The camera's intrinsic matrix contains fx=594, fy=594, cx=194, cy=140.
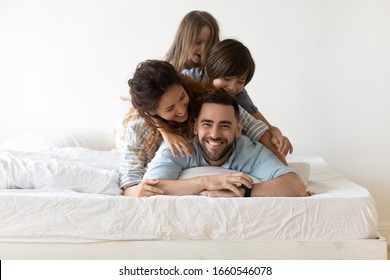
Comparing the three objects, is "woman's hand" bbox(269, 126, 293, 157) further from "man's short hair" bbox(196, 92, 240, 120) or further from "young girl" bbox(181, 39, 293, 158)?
"man's short hair" bbox(196, 92, 240, 120)

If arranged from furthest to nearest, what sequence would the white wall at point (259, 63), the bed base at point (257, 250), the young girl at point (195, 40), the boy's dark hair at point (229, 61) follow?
the white wall at point (259, 63) → the young girl at point (195, 40) → the boy's dark hair at point (229, 61) → the bed base at point (257, 250)

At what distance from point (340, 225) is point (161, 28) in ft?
7.05

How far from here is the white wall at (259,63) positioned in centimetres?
362

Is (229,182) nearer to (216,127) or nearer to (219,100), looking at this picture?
(216,127)

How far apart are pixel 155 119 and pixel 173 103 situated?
16 cm

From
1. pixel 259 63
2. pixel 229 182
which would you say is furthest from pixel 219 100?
pixel 259 63

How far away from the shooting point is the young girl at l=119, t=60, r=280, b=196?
6.89 feet

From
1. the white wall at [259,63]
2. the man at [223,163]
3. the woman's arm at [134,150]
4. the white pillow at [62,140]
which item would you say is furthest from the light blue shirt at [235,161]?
the white wall at [259,63]

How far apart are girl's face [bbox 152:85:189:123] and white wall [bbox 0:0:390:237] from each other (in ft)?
A: 5.26

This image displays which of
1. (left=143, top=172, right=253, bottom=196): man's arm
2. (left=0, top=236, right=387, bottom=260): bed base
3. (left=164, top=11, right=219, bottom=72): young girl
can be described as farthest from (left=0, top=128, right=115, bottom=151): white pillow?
(left=0, top=236, right=387, bottom=260): bed base

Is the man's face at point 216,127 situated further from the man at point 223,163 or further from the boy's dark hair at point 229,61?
the boy's dark hair at point 229,61

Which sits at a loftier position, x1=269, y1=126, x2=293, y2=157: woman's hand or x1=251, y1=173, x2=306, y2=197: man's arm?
Answer: x1=269, y1=126, x2=293, y2=157: woman's hand
